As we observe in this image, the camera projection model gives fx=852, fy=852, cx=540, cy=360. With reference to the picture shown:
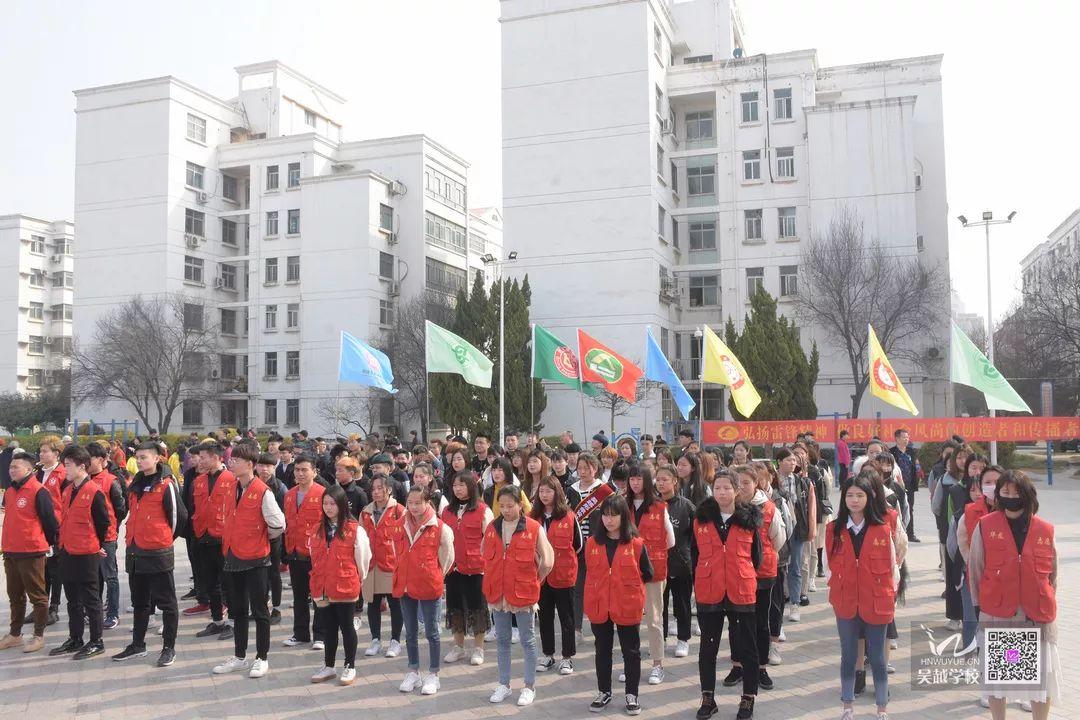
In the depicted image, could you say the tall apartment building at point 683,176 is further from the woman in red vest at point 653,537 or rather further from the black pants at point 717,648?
the black pants at point 717,648

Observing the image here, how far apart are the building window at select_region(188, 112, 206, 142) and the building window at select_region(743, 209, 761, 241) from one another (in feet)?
98.2

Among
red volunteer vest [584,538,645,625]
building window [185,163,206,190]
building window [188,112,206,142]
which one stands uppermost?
building window [188,112,206,142]

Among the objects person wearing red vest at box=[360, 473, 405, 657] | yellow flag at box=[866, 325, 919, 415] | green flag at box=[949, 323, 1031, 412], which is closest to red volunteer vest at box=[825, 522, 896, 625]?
person wearing red vest at box=[360, 473, 405, 657]

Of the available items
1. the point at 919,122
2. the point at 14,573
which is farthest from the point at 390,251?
the point at 14,573

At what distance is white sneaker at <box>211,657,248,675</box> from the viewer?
7.74 metres

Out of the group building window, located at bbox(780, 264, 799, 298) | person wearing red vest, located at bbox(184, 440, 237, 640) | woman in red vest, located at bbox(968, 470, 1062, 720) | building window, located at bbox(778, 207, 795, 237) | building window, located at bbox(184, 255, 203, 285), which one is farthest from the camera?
building window, located at bbox(184, 255, 203, 285)

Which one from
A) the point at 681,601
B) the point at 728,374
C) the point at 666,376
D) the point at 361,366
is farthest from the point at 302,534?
the point at 666,376

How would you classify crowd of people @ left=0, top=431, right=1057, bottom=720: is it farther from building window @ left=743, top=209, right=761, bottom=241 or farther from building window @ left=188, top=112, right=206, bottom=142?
building window @ left=188, top=112, right=206, bottom=142

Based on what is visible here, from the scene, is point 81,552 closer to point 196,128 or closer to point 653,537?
point 653,537

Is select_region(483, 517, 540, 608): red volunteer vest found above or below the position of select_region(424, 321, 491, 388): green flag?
below

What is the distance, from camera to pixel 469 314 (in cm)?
3678

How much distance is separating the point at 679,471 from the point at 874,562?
2.87m

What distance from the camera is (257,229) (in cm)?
4769

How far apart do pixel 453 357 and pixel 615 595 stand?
11.3 meters
